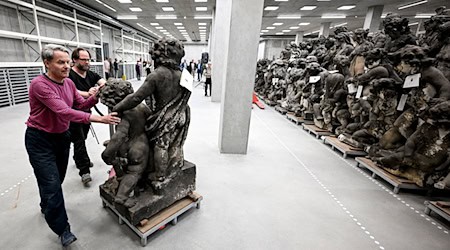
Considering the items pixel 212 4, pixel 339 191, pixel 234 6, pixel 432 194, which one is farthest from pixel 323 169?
pixel 212 4

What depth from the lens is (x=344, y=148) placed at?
11.8 feet

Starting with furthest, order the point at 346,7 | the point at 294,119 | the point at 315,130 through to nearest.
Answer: the point at 346,7
the point at 294,119
the point at 315,130

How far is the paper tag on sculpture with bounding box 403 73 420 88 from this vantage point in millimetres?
2458

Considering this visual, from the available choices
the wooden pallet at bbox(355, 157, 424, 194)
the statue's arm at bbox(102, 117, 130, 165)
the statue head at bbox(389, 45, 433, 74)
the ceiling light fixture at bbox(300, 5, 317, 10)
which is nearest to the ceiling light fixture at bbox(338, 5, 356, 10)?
the ceiling light fixture at bbox(300, 5, 317, 10)

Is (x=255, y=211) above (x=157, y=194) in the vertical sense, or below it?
below

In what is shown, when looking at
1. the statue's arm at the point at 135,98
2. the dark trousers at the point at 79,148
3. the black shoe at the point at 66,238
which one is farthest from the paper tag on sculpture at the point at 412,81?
the dark trousers at the point at 79,148

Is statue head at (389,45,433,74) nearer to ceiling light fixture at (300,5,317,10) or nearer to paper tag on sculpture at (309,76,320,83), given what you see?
paper tag on sculpture at (309,76,320,83)

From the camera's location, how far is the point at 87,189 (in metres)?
2.33

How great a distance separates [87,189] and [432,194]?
4083mm

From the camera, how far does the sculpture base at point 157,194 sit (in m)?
1.64

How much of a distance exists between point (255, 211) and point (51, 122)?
1888 mm

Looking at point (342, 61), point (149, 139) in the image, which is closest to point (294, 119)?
point (342, 61)

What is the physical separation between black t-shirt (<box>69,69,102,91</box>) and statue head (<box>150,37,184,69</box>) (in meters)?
1.21

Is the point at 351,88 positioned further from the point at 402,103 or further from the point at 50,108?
the point at 50,108
